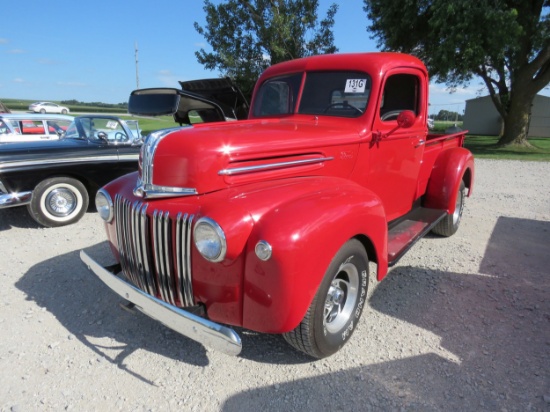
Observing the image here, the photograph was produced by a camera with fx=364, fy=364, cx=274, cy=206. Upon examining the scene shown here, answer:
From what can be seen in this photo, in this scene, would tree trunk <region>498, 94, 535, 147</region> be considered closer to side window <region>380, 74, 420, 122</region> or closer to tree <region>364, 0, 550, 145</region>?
tree <region>364, 0, 550, 145</region>

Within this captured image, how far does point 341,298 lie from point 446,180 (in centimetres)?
252

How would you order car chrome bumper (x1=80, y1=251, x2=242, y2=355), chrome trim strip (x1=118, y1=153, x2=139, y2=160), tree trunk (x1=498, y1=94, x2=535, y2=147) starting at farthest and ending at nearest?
tree trunk (x1=498, y1=94, x2=535, y2=147), chrome trim strip (x1=118, y1=153, x2=139, y2=160), car chrome bumper (x1=80, y1=251, x2=242, y2=355)

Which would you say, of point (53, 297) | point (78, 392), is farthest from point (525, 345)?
point (53, 297)

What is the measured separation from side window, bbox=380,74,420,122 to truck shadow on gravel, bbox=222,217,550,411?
1574 millimetres

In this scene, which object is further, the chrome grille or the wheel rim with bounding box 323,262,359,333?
the wheel rim with bounding box 323,262,359,333

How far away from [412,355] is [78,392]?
2.09 m

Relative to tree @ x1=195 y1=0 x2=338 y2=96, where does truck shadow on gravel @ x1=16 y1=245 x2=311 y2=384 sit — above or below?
below

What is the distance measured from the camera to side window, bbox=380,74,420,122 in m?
3.31

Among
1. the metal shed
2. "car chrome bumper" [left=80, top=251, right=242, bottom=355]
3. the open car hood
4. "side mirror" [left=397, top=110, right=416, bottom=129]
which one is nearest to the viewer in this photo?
"car chrome bumper" [left=80, top=251, right=242, bottom=355]

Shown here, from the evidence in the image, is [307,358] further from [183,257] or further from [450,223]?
[450,223]

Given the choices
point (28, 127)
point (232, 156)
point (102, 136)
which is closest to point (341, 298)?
point (232, 156)

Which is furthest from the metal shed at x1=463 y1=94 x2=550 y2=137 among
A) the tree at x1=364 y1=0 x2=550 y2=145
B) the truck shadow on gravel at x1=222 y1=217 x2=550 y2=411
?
the truck shadow on gravel at x1=222 y1=217 x2=550 y2=411

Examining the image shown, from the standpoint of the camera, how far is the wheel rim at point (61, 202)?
5164 mm

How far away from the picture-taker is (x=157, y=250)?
7.19 ft
